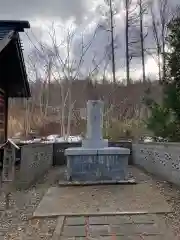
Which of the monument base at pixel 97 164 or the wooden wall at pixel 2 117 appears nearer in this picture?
the monument base at pixel 97 164

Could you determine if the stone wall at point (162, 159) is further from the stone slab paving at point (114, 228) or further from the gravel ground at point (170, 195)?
the stone slab paving at point (114, 228)

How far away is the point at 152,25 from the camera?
85.9 feet

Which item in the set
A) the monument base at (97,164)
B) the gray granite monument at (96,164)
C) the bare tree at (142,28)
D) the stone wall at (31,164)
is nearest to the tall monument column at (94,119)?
the gray granite monument at (96,164)

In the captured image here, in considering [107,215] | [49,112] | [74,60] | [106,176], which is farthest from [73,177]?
[49,112]

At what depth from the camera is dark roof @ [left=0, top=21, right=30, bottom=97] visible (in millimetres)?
8219

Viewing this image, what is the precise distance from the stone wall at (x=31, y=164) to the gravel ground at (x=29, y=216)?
1.04 ft

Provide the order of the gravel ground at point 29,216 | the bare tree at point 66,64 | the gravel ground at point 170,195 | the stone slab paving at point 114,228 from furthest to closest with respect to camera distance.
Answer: the bare tree at point 66,64, the gravel ground at point 170,195, the gravel ground at point 29,216, the stone slab paving at point 114,228

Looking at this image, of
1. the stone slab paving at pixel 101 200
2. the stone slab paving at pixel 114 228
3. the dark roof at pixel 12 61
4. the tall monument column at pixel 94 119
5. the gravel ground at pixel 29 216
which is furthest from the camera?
the tall monument column at pixel 94 119

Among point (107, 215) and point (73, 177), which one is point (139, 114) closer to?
point (73, 177)

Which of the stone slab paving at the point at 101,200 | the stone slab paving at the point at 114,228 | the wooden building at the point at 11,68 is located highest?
the wooden building at the point at 11,68

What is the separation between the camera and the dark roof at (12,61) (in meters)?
8.22

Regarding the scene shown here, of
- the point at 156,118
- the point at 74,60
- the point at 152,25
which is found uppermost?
the point at 152,25

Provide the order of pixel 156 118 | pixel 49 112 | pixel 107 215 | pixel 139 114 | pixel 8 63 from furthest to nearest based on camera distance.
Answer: pixel 49 112 → pixel 139 114 → pixel 156 118 → pixel 8 63 → pixel 107 215

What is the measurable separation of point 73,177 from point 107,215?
3624 millimetres
